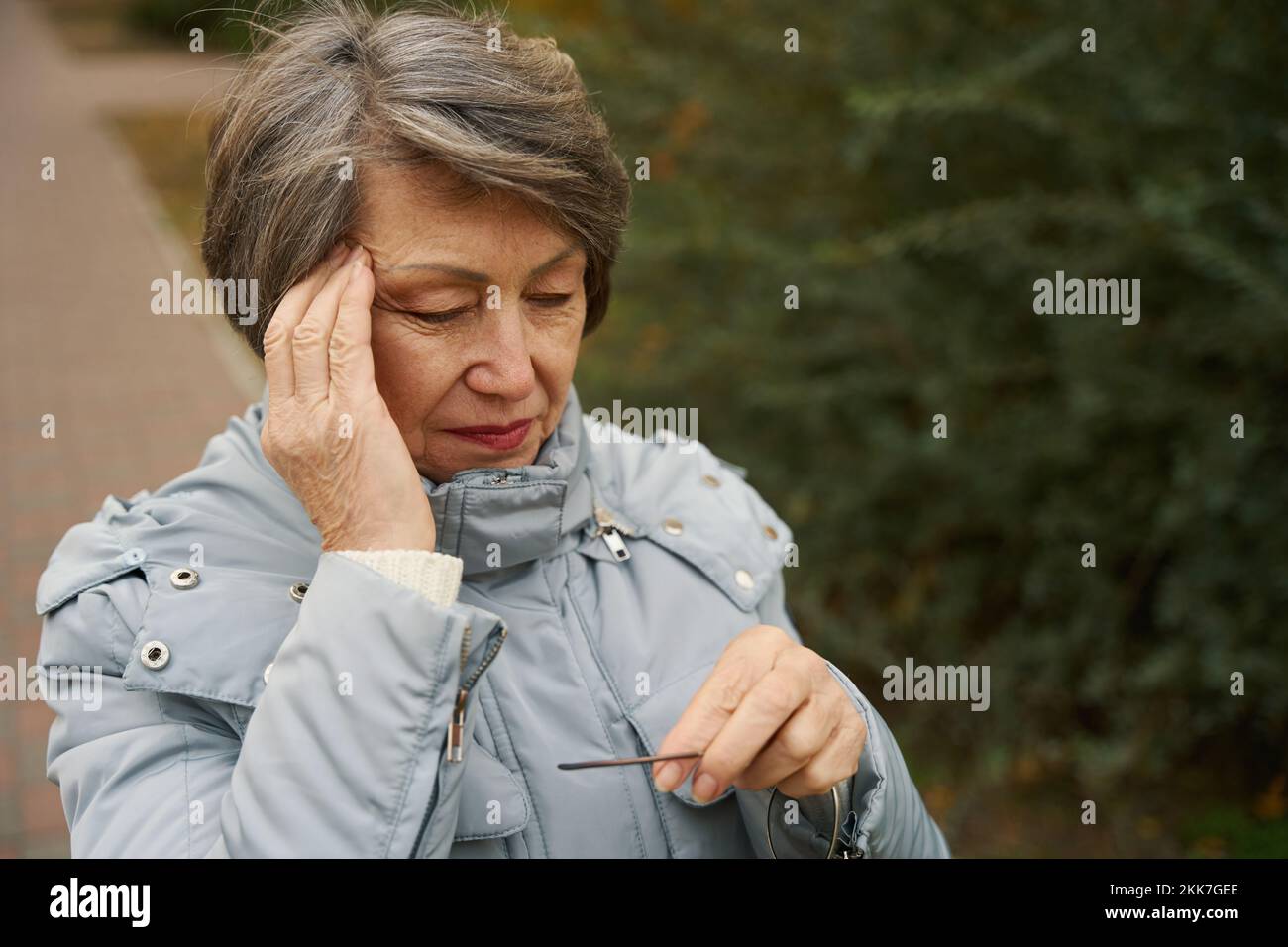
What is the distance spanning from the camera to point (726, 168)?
4156mm

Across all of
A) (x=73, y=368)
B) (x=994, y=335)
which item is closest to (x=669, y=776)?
(x=994, y=335)

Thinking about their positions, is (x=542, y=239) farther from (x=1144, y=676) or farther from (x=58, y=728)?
(x=1144, y=676)

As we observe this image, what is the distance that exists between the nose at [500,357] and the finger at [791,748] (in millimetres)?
544

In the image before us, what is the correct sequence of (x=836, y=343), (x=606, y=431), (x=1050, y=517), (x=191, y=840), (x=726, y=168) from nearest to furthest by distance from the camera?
(x=191, y=840) → (x=606, y=431) → (x=1050, y=517) → (x=836, y=343) → (x=726, y=168)

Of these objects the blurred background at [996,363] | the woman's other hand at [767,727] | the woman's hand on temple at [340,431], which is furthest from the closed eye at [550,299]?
the blurred background at [996,363]

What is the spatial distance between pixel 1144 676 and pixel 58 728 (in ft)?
8.41

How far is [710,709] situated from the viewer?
1389mm

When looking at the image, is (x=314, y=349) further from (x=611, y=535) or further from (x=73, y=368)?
(x=73, y=368)

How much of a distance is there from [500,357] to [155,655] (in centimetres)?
55

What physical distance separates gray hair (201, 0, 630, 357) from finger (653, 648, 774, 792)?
0.61 meters

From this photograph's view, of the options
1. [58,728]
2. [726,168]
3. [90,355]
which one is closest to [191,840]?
[58,728]

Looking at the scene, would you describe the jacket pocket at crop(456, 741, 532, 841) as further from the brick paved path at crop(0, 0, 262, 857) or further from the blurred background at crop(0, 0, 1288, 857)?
the blurred background at crop(0, 0, 1288, 857)

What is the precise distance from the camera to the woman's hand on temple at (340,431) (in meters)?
1.42

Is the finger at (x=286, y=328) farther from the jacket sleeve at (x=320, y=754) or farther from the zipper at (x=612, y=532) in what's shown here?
the zipper at (x=612, y=532)
